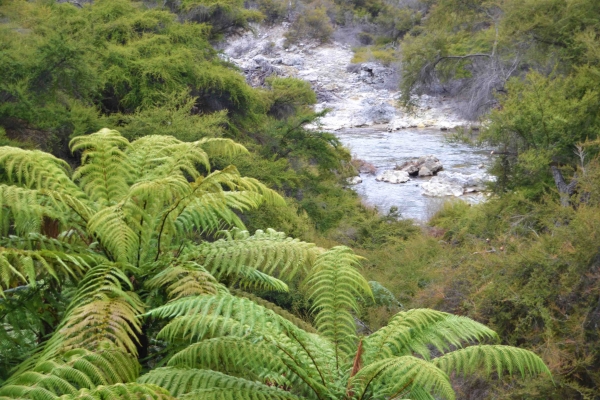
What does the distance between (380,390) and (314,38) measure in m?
39.2

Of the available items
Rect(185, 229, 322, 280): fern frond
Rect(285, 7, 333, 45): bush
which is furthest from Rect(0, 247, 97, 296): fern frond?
Rect(285, 7, 333, 45): bush

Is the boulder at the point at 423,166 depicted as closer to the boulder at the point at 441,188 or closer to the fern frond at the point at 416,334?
the boulder at the point at 441,188

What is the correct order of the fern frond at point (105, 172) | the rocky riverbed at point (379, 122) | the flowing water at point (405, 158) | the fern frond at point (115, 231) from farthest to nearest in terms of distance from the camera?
the rocky riverbed at point (379, 122), the flowing water at point (405, 158), the fern frond at point (105, 172), the fern frond at point (115, 231)

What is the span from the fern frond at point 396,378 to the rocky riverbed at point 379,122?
10.7m

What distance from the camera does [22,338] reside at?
2723 millimetres

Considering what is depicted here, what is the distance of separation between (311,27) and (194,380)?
130ft

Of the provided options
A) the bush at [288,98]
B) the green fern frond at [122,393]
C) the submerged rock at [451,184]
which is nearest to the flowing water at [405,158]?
the submerged rock at [451,184]

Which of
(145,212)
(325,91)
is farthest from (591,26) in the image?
(325,91)

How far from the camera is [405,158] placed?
70.1 ft

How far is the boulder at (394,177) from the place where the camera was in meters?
19.4

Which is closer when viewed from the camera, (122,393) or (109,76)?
(122,393)

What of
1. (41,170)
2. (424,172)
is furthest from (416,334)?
(424,172)

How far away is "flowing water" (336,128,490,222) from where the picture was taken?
16.8m

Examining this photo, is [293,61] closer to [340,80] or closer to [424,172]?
[340,80]
